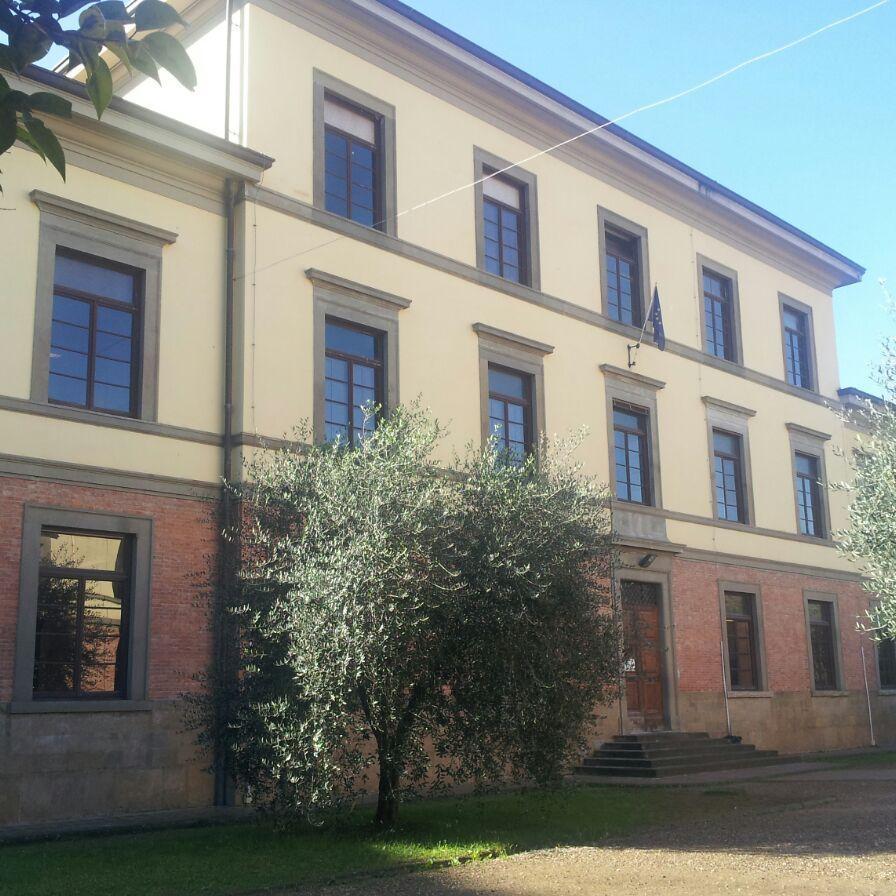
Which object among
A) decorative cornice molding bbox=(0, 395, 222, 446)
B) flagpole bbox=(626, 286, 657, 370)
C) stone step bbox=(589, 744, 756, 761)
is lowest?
stone step bbox=(589, 744, 756, 761)

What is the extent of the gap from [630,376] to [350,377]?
272 inches

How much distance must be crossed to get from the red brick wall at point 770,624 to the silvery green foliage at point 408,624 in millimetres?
10373

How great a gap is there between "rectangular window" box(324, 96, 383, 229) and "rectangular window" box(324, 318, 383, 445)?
1.81 m

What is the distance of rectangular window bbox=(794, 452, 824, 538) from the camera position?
25.6 m

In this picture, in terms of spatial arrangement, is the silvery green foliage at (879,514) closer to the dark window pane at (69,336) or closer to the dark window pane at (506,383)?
the dark window pane at (506,383)

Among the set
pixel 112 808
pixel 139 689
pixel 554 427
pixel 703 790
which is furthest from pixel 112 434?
pixel 703 790

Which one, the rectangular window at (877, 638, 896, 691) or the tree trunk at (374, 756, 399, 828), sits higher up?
the rectangular window at (877, 638, 896, 691)

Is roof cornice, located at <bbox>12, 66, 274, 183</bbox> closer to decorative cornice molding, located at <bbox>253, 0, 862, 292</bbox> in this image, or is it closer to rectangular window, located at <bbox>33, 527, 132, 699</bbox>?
decorative cornice molding, located at <bbox>253, 0, 862, 292</bbox>

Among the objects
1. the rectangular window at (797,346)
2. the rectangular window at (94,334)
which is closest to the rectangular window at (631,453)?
the rectangular window at (797,346)

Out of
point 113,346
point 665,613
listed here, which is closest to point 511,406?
point 665,613

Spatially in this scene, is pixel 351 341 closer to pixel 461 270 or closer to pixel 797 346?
pixel 461 270

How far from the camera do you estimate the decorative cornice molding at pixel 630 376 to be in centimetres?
2069

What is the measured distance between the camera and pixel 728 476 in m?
23.7

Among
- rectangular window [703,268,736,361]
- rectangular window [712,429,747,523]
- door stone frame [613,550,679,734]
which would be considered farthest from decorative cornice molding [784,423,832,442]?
door stone frame [613,550,679,734]
